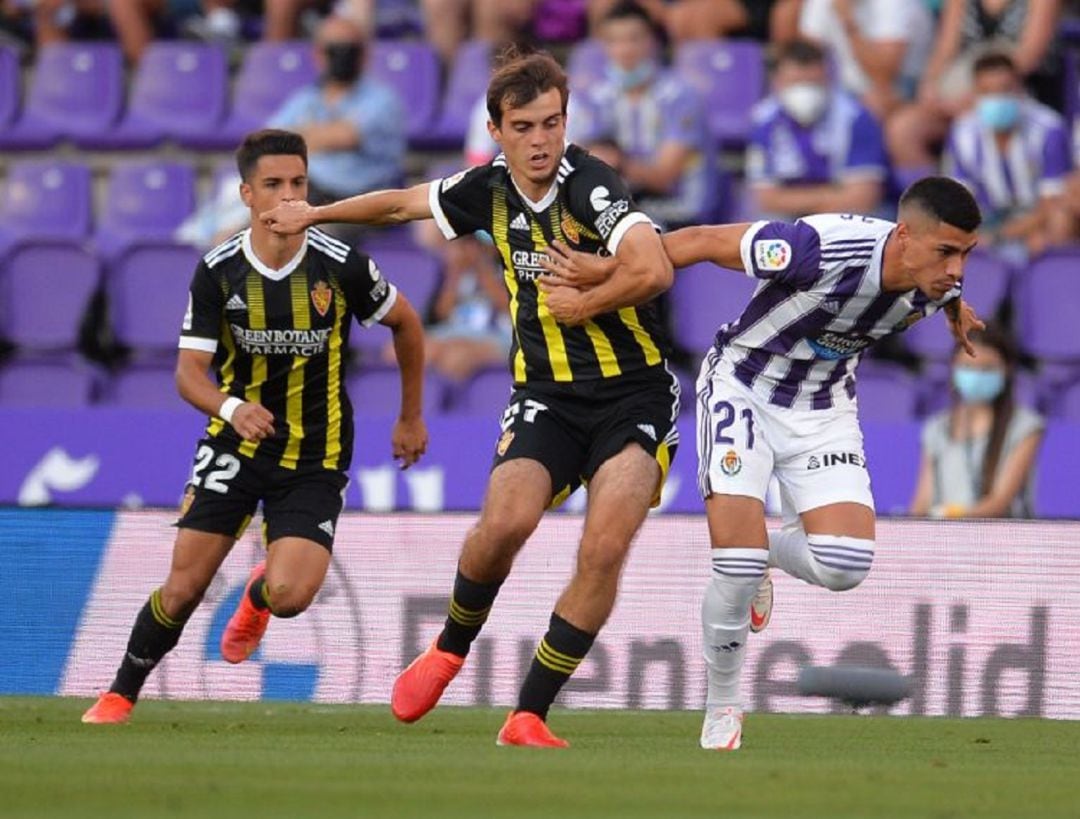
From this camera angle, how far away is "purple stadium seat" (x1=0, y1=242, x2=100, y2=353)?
14.4 meters

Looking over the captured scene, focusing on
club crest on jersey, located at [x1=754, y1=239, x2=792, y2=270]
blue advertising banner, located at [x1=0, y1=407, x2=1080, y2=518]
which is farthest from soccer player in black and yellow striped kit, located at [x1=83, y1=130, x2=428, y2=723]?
blue advertising banner, located at [x1=0, y1=407, x2=1080, y2=518]

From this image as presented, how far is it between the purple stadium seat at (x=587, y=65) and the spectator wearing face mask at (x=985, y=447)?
3746 millimetres

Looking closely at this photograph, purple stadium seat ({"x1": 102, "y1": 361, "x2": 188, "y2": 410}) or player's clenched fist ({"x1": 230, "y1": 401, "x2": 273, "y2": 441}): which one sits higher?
player's clenched fist ({"x1": 230, "y1": 401, "x2": 273, "y2": 441})

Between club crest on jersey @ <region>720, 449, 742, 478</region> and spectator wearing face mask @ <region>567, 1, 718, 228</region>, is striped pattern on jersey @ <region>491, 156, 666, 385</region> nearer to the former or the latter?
club crest on jersey @ <region>720, 449, 742, 478</region>

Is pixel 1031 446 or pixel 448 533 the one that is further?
pixel 1031 446

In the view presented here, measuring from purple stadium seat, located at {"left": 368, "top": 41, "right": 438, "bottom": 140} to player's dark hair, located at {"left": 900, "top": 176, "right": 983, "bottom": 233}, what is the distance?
8134 mm

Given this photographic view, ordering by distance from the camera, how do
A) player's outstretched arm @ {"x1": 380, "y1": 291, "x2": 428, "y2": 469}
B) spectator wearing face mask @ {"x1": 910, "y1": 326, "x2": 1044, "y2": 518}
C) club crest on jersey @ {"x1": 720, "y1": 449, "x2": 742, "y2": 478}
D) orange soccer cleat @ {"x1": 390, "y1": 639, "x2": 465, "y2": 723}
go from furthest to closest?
spectator wearing face mask @ {"x1": 910, "y1": 326, "x2": 1044, "y2": 518} → player's outstretched arm @ {"x1": 380, "y1": 291, "x2": 428, "y2": 469} → orange soccer cleat @ {"x1": 390, "y1": 639, "x2": 465, "y2": 723} → club crest on jersey @ {"x1": 720, "y1": 449, "x2": 742, "y2": 478}

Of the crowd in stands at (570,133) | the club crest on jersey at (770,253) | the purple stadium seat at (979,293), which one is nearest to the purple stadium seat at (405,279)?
the crowd in stands at (570,133)

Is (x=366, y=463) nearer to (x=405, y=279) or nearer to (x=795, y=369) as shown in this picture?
(x=405, y=279)

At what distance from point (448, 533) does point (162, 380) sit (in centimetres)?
422

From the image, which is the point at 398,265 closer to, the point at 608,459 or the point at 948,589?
the point at 948,589

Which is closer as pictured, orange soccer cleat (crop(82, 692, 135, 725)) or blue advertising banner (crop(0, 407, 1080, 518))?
orange soccer cleat (crop(82, 692, 135, 725))

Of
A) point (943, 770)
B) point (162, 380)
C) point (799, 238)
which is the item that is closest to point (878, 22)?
point (162, 380)

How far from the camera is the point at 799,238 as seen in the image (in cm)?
782
